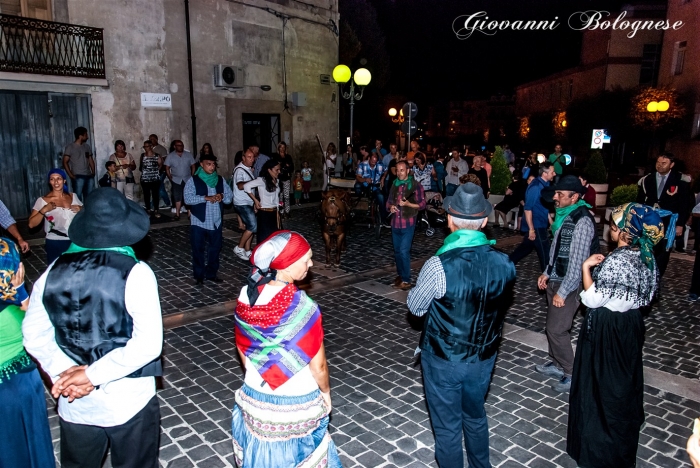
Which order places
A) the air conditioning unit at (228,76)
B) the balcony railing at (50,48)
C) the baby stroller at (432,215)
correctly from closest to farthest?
1. the baby stroller at (432,215)
2. the balcony railing at (50,48)
3. the air conditioning unit at (228,76)

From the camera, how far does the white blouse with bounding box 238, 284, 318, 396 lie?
271 centimetres

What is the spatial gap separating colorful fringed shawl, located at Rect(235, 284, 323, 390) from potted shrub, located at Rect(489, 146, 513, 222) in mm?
12587

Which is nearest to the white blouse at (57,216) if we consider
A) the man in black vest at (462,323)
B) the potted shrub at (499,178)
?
the man in black vest at (462,323)

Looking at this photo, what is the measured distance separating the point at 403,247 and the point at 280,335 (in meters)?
5.62

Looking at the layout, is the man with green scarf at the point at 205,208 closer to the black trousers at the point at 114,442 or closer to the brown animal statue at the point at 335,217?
the brown animal statue at the point at 335,217

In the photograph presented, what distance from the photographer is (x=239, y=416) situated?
9.56 feet

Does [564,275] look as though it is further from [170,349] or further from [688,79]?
[688,79]

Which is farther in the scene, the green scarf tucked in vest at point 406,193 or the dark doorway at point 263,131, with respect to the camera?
the dark doorway at point 263,131

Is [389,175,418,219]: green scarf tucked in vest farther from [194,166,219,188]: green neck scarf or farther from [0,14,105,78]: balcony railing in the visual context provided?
[0,14,105,78]: balcony railing

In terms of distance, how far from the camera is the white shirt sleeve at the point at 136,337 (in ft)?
8.48

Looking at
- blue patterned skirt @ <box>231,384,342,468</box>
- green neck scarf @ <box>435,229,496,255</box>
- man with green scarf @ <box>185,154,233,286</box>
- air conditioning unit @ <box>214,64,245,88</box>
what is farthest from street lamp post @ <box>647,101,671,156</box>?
blue patterned skirt @ <box>231,384,342,468</box>

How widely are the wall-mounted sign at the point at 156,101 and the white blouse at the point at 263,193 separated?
28.2 feet

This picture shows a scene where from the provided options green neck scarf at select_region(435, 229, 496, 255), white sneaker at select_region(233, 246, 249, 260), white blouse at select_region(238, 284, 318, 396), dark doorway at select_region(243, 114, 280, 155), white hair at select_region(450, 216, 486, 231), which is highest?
dark doorway at select_region(243, 114, 280, 155)

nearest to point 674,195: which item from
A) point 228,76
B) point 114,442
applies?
point 114,442
